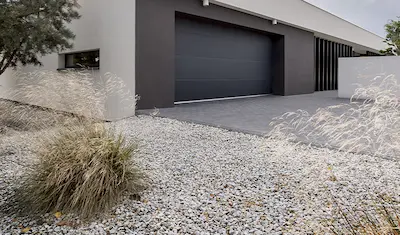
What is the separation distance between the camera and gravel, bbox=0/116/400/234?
214 cm

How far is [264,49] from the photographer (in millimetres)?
12453

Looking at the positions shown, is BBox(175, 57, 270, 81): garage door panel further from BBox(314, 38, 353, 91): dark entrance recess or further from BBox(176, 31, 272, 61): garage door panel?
BBox(314, 38, 353, 91): dark entrance recess

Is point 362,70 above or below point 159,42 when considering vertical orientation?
below

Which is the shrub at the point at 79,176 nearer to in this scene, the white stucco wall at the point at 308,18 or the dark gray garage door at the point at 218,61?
the dark gray garage door at the point at 218,61

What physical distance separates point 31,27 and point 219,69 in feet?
19.9

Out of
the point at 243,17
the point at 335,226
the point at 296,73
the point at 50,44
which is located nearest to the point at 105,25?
the point at 50,44

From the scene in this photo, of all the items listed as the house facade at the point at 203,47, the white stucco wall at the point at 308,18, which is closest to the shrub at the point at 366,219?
the house facade at the point at 203,47

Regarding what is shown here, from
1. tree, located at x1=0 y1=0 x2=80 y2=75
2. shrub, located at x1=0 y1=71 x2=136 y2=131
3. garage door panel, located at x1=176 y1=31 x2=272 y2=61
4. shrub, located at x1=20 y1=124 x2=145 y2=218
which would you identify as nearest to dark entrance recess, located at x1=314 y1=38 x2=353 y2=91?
garage door panel, located at x1=176 y1=31 x2=272 y2=61

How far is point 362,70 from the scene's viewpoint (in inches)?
420

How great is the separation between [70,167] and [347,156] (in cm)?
290

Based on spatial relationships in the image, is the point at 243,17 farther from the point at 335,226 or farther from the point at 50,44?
the point at 335,226

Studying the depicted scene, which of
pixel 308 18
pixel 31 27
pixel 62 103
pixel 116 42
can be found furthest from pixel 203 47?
pixel 62 103

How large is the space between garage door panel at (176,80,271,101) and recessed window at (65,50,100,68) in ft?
8.07

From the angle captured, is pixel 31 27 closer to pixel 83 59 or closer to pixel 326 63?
pixel 83 59
